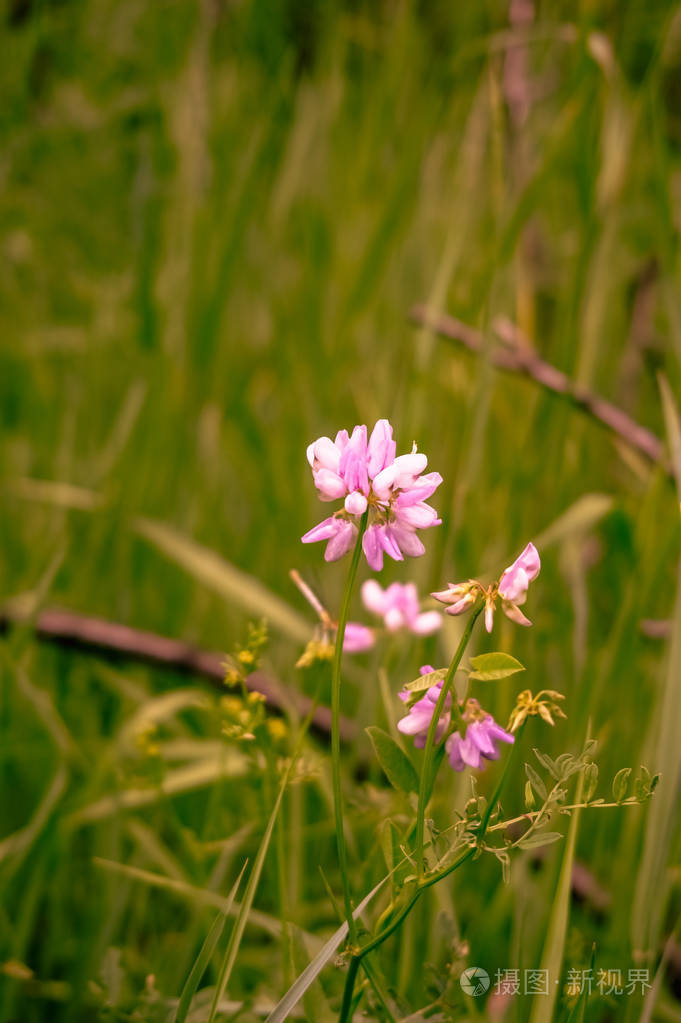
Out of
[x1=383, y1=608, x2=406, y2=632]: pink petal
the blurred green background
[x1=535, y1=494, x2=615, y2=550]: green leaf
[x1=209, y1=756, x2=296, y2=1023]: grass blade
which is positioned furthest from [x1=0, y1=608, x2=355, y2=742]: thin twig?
[x1=209, y1=756, x2=296, y2=1023]: grass blade

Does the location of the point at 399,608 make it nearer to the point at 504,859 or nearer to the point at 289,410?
the point at 504,859

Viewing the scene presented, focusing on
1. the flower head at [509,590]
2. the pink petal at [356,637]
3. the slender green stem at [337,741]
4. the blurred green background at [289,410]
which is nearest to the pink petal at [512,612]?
the flower head at [509,590]

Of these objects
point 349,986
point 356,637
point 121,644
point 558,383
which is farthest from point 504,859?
point 558,383

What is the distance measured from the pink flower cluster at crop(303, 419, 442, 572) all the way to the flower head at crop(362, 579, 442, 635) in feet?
1.03

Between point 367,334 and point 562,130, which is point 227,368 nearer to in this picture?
point 367,334

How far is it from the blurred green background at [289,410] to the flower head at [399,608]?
7cm

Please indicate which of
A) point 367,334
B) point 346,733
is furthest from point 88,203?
point 346,733

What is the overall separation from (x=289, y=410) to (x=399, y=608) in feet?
2.93

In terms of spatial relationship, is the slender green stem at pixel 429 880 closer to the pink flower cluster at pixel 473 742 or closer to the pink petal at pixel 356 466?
the pink flower cluster at pixel 473 742

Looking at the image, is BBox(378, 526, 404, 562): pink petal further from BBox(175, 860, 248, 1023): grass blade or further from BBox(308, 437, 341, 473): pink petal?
BBox(175, 860, 248, 1023): grass blade

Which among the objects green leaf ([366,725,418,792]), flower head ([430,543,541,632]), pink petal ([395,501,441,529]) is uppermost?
pink petal ([395,501,441,529])

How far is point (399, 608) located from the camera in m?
0.96

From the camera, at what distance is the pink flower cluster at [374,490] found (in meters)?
0.57

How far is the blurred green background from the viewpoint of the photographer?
960 millimetres
